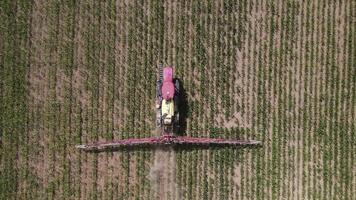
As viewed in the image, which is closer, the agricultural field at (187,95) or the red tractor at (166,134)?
the red tractor at (166,134)

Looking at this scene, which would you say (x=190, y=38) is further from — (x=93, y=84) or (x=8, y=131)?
(x=8, y=131)

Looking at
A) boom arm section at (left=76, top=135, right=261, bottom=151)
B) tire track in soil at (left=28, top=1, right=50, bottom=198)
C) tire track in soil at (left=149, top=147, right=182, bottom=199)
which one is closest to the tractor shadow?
boom arm section at (left=76, top=135, right=261, bottom=151)

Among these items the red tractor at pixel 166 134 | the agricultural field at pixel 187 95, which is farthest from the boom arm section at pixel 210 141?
the agricultural field at pixel 187 95

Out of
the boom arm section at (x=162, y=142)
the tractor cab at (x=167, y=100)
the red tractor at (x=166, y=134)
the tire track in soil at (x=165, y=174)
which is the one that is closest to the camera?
the tractor cab at (x=167, y=100)

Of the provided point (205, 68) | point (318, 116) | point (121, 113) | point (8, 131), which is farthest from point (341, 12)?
point (8, 131)

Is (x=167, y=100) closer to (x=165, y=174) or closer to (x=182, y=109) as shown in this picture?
(x=182, y=109)

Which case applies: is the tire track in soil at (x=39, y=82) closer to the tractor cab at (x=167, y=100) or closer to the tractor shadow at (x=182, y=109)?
the tractor cab at (x=167, y=100)
